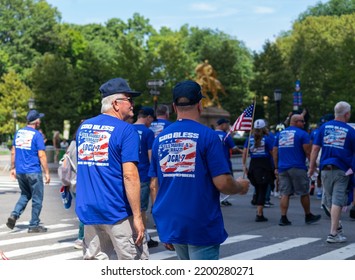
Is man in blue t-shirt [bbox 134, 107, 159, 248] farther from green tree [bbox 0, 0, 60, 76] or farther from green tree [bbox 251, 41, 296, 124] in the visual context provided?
green tree [bbox 0, 0, 60, 76]

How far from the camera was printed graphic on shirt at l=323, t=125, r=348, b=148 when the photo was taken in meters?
9.99

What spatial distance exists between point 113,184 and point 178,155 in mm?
691

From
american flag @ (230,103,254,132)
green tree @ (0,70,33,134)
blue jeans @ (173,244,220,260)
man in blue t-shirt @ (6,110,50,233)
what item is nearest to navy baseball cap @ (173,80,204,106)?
blue jeans @ (173,244,220,260)

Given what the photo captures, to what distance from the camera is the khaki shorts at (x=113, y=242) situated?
17.8 feet

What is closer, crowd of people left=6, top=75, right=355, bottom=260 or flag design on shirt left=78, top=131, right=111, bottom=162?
crowd of people left=6, top=75, right=355, bottom=260

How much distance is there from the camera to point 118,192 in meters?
5.41

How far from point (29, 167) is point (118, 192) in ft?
21.1

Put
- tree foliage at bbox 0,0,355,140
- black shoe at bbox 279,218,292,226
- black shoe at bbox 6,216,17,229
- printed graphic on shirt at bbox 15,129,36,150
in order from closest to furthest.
→ printed graphic on shirt at bbox 15,129,36,150 → black shoe at bbox 6,216,17,229 → black shoe at bbox 279,218,292,226 → tree foliage at bbox 0,0,355,140

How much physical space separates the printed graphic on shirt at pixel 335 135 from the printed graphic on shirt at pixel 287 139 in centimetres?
198

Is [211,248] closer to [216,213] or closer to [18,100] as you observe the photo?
[216,213]

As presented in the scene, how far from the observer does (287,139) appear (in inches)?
479

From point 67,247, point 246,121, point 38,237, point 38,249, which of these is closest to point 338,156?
point 246,121

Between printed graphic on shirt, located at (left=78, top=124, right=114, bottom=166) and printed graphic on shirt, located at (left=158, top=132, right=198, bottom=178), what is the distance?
52cm
